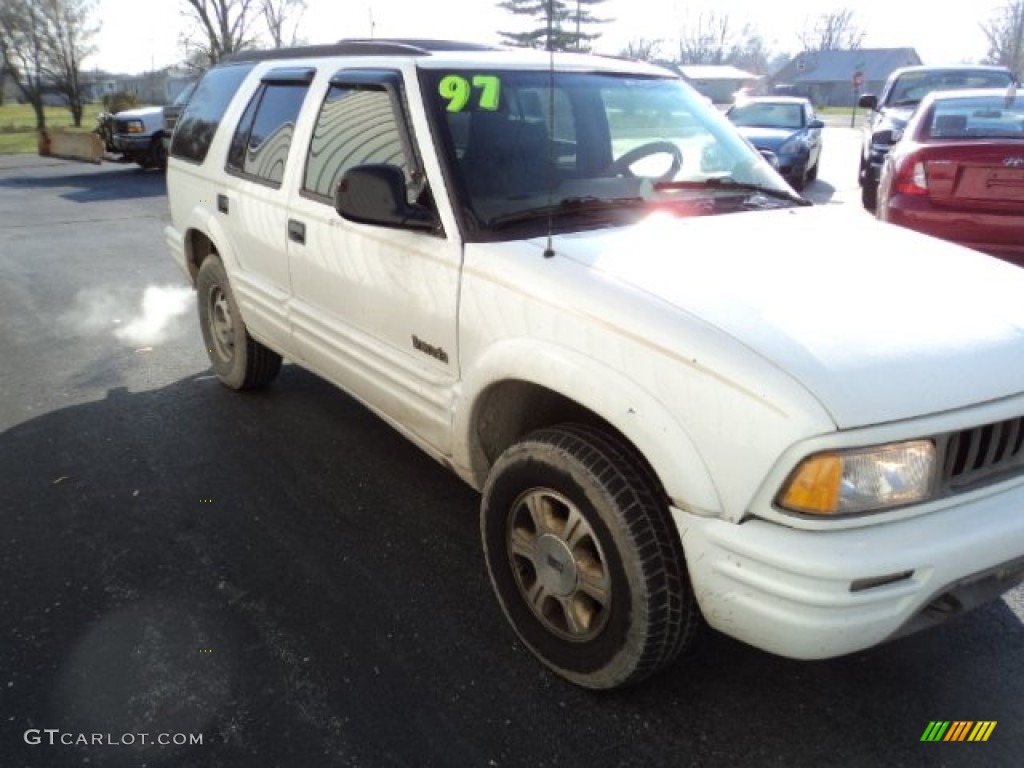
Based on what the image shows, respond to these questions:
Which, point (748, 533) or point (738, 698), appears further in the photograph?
point (738, 698)

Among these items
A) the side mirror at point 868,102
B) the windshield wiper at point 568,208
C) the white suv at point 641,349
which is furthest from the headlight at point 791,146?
the windshield wiper at point 568,208

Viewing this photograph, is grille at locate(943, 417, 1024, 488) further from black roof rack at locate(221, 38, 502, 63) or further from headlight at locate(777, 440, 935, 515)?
black roof rack at locate(221, 38, 502, 63)

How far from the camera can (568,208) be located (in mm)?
2826

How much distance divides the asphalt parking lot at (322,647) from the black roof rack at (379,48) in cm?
182

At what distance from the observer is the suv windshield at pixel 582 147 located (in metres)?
2.82

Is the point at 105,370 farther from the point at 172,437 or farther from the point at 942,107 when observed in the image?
the point at 942,107

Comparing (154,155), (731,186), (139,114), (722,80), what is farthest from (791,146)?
(722,80)

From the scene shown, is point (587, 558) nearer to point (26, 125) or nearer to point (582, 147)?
point (582, 147)

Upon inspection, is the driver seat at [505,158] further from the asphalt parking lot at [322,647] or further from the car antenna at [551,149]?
the asphalt parking lot at [322,647]

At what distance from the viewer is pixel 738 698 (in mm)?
2453

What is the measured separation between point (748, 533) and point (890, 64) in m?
91.9

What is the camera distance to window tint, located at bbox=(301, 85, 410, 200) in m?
3.08

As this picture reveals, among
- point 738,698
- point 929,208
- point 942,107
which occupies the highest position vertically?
point 942,107

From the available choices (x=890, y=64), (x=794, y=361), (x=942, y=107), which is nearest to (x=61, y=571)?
(x=794, y=361)
